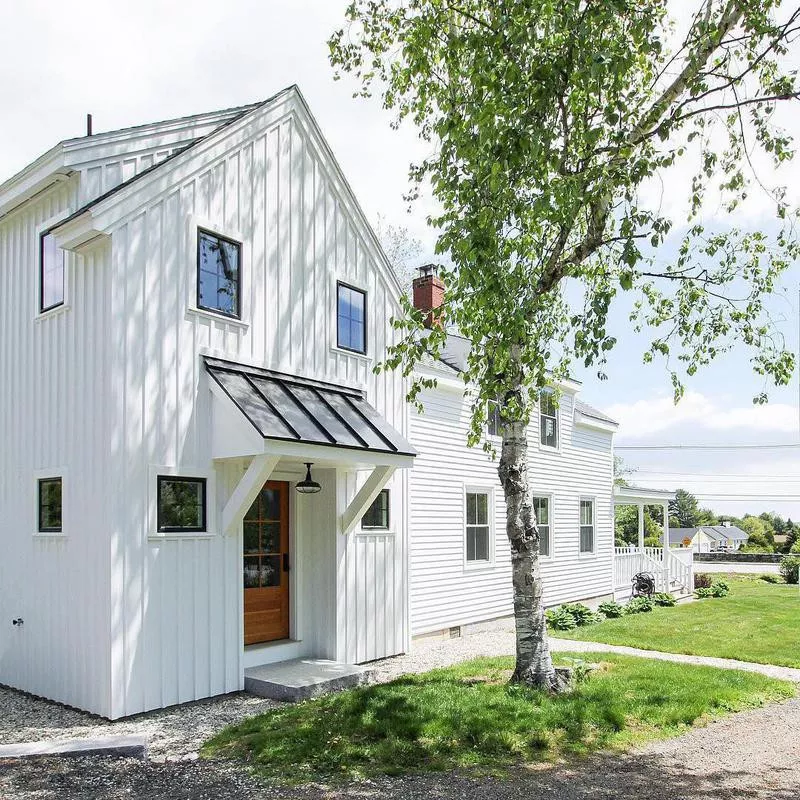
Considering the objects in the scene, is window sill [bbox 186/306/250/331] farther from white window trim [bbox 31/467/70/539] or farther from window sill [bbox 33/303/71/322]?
white window trim [bbox 31/467/70/539]

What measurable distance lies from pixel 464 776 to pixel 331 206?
308 inches

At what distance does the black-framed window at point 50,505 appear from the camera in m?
8.91

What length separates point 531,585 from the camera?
8641 millimetres

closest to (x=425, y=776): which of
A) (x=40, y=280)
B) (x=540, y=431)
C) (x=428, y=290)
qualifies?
(x=40, y=280)

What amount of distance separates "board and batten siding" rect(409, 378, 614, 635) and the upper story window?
0.55 ft

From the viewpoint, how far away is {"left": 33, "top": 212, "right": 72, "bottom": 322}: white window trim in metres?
8.92

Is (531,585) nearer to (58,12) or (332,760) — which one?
(332,760)

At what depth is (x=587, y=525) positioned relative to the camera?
63.0 ft

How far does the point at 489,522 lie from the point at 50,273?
29.7 feet

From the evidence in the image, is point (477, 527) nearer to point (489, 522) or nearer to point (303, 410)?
point (489, 522)

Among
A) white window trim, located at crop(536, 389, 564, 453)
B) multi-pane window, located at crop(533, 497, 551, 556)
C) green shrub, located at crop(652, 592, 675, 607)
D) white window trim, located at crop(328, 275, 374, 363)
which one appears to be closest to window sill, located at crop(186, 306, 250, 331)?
white window trim, located at crop(328, 275, 374, 363)

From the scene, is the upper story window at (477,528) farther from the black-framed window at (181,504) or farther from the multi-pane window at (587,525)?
the black-framed window at (181,504)

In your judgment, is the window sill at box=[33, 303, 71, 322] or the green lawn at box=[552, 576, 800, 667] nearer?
the window sill at box=[33, 303, 71, 322]

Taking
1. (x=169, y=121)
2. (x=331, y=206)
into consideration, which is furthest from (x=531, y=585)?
(x=169, y=121)
